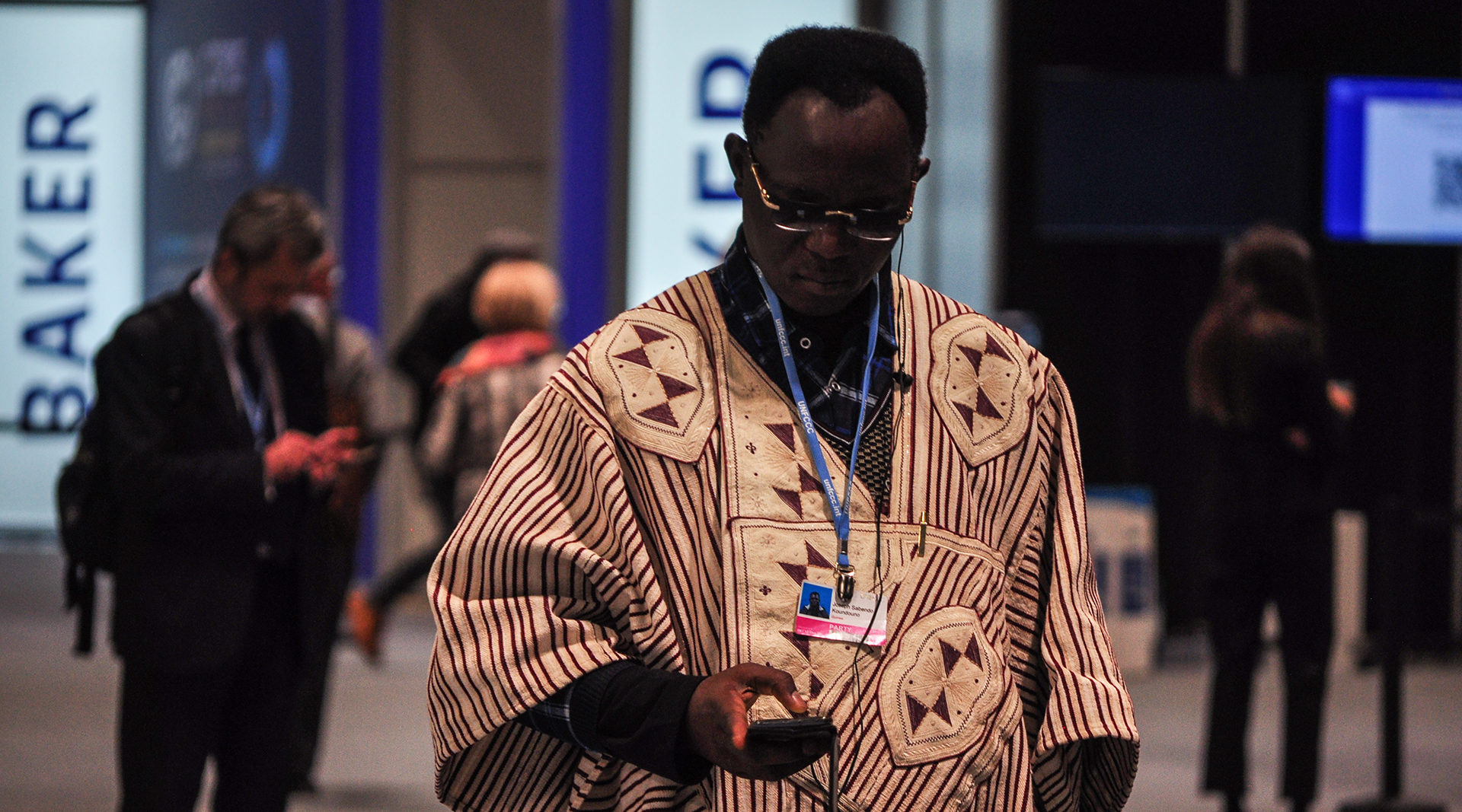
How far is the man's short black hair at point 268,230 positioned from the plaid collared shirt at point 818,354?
82.4 inches

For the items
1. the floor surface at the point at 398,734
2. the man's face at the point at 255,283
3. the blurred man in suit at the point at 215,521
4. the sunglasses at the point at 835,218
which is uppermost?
the sunglasses at the point at 835,218

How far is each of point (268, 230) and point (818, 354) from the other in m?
2.23

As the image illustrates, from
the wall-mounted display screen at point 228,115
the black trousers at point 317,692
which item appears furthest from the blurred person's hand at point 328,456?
the wall-mounted display screen at point 228,115

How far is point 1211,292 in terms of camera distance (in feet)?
26.7

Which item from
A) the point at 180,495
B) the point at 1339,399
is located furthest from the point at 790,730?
the point at 1339,399

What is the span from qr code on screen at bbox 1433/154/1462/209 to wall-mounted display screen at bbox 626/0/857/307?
2.93m

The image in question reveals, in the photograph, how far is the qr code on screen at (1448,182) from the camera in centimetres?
740

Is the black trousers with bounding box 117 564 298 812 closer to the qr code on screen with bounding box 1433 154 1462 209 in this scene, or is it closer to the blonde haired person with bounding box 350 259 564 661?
the blonde haired person with bounding box 350 259 564 661

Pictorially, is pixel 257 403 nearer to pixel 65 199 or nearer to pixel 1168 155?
pixel 1168 155

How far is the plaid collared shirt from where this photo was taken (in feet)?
5.11

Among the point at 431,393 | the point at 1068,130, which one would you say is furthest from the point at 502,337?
the point at 1068,130

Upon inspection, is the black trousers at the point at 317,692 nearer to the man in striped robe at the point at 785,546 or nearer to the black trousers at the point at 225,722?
the black trousers at the point at 225,722

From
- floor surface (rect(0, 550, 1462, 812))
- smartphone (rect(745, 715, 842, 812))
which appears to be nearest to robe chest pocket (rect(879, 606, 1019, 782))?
smartphone (rect(745, 715, 842, 812))

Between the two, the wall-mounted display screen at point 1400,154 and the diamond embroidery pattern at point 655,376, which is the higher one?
the wall-mounted display screen at point 1400,154
